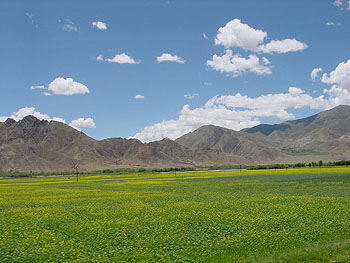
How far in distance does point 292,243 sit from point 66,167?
18050cm

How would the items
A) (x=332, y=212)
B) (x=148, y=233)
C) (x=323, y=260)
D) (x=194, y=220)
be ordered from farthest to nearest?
(x=332, y=212)
(x=194, y=220)
(x=148, y=233)
(x=323, y=260)

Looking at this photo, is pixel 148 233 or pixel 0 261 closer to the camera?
pixel 0 261

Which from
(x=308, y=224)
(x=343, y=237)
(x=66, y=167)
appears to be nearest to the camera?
(x=343, y=237)

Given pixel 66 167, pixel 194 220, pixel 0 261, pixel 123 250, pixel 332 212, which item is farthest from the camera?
pixel 66 167

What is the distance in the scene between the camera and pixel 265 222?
2277 cm

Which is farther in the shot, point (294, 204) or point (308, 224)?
point (294, 204)

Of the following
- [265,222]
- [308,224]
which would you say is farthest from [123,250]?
[308,224]

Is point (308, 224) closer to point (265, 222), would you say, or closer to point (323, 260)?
point (265, 222)

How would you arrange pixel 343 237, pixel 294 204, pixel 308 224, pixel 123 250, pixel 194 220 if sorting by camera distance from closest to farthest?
pixel 123 250, pixel 343 237, pixel 308 224, pixel 194 220, pixel 294 204

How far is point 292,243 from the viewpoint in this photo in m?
18.0

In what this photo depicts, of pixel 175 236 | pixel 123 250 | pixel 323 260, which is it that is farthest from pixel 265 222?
pixel 123 250

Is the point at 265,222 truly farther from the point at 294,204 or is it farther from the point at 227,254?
the point at 294,204

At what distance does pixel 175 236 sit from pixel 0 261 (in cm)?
834

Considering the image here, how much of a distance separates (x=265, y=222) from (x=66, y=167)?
6927 inches
